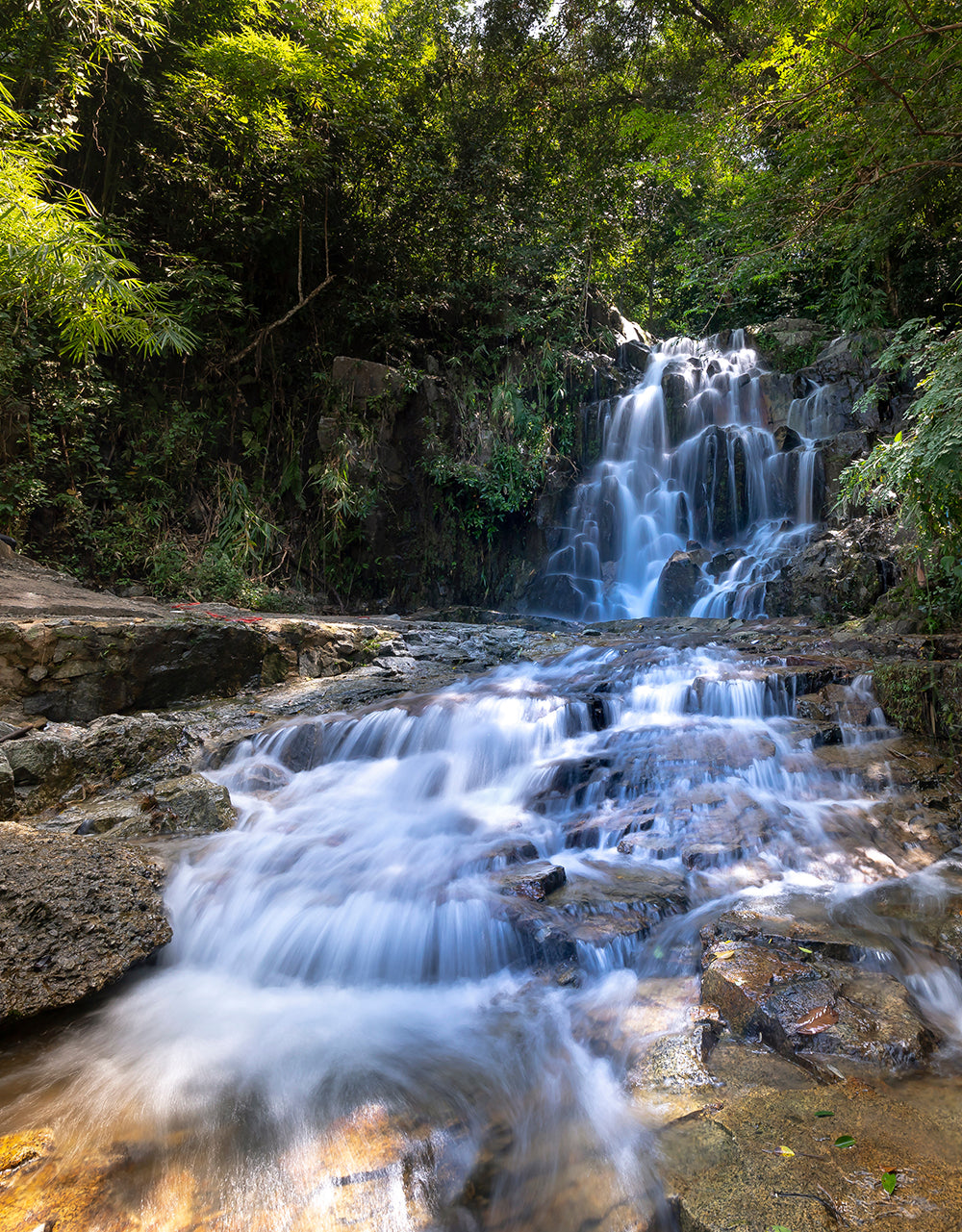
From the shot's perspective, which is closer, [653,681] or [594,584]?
[653,681]

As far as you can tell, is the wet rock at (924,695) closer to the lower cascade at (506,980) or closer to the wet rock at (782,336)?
the lower cascade at (506,980)

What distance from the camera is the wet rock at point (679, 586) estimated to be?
1031cm

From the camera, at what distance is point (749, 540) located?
11023 mm

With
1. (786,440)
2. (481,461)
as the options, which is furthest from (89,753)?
(786,440)

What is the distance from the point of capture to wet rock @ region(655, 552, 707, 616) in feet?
33.8

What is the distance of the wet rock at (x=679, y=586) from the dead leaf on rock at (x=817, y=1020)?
27.0 ft

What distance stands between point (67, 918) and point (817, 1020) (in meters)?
3.33

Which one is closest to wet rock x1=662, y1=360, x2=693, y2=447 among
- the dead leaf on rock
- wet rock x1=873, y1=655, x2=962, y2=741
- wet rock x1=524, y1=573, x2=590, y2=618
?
wet rock x1=524, y1=573, x2=590, y2=618

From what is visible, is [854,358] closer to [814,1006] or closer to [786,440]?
[786,440]

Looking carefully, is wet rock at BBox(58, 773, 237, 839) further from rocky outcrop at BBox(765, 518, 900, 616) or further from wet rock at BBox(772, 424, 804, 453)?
wet rock at BBox(772, 424, 804, 453)

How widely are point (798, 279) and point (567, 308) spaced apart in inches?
263

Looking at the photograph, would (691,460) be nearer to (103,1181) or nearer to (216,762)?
(216,762)

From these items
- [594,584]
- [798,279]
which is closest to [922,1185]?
[594,584]

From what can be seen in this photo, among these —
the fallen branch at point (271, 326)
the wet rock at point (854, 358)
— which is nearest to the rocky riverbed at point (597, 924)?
the fallen branch at point (271, 326)
